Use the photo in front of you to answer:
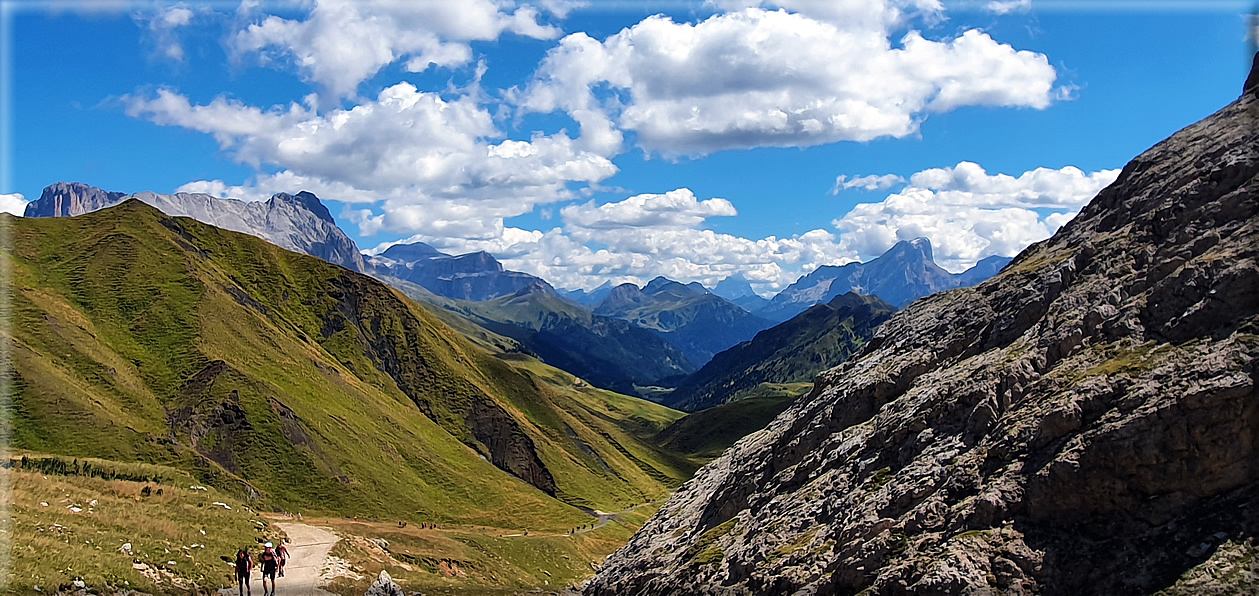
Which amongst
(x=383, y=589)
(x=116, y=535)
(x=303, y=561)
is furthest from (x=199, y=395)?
(x=383, y=589)

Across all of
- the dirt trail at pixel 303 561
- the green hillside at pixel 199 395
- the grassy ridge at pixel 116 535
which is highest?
the green hillside at pixel 199 395

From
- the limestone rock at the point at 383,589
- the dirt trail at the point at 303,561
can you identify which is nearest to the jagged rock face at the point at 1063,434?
the limestone rock at the point at 383,589

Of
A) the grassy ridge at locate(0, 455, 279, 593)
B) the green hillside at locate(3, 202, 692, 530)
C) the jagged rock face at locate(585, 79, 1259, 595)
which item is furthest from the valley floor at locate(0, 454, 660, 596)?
the green hillside at locate(3, 202, 692, 530)

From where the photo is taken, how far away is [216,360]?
158000mm

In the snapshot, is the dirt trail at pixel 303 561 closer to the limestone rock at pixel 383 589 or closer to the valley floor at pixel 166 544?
the valley floor at pixel 166 544

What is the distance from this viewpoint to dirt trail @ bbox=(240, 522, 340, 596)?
160 feet

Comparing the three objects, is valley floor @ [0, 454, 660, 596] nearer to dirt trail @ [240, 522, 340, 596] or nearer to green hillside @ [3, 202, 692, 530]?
dirt trail @ [240, 522, 340, 596]

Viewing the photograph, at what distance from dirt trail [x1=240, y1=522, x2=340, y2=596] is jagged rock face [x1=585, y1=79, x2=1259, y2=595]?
839 inches

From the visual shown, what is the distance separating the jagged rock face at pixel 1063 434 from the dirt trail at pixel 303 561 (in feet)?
69.9

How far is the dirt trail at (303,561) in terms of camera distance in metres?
48.7

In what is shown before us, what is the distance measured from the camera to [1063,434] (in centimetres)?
2780

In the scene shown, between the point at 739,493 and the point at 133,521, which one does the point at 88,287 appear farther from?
the point at 739,493

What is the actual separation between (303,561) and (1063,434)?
53.8 meters

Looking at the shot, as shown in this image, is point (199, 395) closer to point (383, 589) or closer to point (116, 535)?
point (116, 535)
